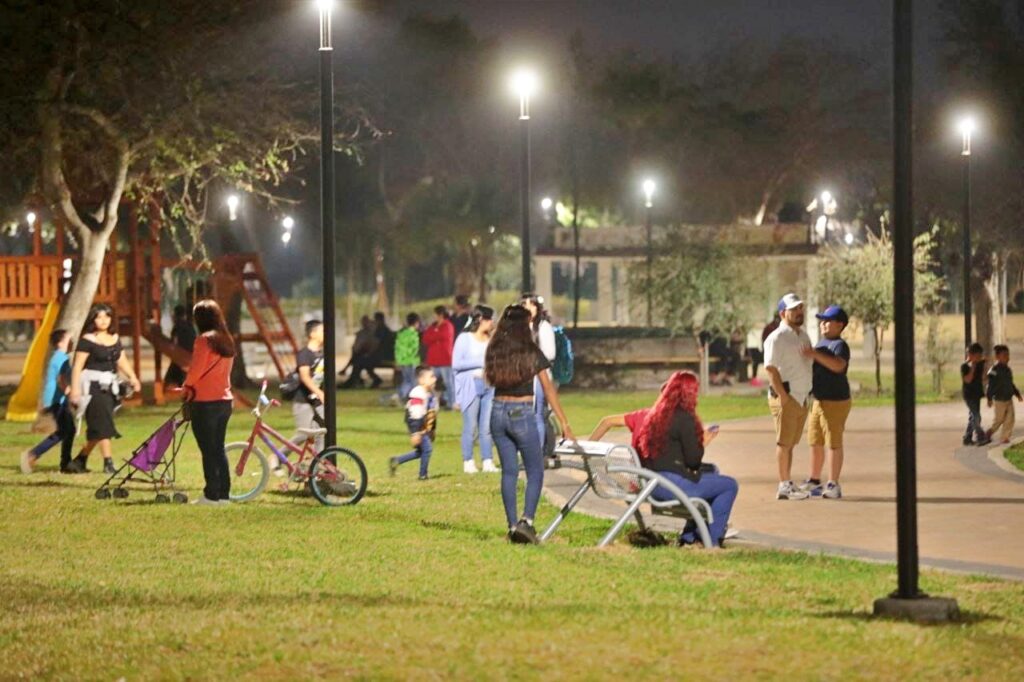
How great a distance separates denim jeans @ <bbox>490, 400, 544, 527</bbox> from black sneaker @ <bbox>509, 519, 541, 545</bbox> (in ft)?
0.24

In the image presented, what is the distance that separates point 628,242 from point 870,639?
171 feet

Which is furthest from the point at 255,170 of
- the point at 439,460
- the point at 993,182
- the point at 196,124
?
the point at 993,182

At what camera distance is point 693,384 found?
11.9 meters

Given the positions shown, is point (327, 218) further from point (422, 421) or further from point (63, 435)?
point (63, 435)

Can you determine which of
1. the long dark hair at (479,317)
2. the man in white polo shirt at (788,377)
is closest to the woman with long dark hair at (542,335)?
the long dark hair at (479,317)

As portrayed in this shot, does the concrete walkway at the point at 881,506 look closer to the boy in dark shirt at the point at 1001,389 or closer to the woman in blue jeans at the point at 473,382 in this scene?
the boy in dark shirt at the point at 1001,389

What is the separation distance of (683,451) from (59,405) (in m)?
8.56

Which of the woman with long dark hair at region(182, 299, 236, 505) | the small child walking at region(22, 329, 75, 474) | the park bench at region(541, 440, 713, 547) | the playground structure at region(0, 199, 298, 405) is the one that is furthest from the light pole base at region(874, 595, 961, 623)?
the playground structure at region(0, 199, 298, 405)

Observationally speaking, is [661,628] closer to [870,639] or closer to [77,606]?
[870,639]

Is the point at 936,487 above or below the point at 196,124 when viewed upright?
below

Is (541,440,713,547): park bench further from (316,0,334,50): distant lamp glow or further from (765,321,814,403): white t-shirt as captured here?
(316,0,334,50): distant lamp glow

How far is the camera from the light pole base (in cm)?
890

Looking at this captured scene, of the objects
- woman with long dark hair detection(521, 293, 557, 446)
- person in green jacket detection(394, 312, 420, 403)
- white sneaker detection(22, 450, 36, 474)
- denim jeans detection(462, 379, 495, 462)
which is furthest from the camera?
person in green jacket detection(394, 312, 420, 403)

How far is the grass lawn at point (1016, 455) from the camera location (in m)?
18.3
